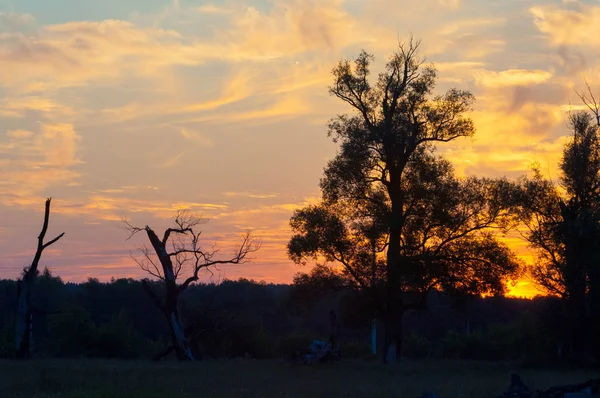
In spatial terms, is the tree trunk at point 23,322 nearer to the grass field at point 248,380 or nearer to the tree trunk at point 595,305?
the grass field at point 248,380

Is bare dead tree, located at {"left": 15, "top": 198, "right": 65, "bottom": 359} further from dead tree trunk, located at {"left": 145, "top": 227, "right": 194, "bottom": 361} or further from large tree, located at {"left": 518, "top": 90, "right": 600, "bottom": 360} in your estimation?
large tree, located at {"left": 518, "top": 90, "right": 600, "bottom": 360}

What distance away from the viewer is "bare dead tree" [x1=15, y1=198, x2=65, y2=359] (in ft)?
140

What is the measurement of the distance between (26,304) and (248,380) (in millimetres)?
19730

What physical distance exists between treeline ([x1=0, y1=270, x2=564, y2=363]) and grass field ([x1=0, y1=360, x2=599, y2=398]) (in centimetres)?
630

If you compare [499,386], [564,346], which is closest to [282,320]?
[564,346]

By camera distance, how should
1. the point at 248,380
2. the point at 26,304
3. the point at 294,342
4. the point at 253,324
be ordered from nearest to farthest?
the point at 248,380
the point at 26,304
the point at 253,324
the point at 294,342

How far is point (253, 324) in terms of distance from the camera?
6194cm

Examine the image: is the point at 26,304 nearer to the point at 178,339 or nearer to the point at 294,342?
the point at 178,339

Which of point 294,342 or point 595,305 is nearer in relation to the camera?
point 595,305

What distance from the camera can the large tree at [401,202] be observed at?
144ft

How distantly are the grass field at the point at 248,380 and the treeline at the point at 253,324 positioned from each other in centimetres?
630

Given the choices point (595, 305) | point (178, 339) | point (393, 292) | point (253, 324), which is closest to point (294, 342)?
point (253, 324)

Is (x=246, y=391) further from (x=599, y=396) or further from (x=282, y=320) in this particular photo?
(x=282, y=320)

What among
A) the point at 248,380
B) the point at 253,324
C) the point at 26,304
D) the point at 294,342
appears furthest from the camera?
the point at 294,342
